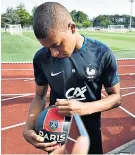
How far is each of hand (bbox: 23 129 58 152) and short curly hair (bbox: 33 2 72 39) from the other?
1.87 ft

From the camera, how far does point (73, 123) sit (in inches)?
27.0

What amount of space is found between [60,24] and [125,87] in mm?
6101

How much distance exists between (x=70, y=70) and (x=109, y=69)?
0.24 m

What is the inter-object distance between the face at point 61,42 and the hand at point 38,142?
1.58 feet

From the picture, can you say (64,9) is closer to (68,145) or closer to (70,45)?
(70,45)

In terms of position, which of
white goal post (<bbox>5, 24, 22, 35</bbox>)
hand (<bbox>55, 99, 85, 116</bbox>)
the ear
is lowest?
hand (<bbox>55, 99, 85, 116</bbox>)

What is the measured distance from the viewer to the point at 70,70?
1728 millimetres

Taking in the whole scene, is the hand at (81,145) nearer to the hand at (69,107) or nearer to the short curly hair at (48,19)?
the hand at (69,107)

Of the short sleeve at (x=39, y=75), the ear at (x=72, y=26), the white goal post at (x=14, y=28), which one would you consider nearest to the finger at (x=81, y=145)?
the ear at (x=72, y=26)

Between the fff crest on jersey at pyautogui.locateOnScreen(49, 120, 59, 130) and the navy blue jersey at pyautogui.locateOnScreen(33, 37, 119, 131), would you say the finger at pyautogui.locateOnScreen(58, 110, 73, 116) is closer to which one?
the fff crest on jersey at pyautogui.locateOnScreen(49, 120, 59, 130)

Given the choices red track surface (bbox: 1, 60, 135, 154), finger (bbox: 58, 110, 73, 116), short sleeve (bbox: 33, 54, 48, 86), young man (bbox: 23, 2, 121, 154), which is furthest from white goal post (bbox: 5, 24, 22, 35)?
finger (bbox: 58, 110, 73, 116)

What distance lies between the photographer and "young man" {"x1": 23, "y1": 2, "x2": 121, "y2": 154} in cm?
150

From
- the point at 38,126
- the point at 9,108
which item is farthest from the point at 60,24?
the point at 9,108

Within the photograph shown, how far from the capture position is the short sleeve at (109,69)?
66.6 inches
